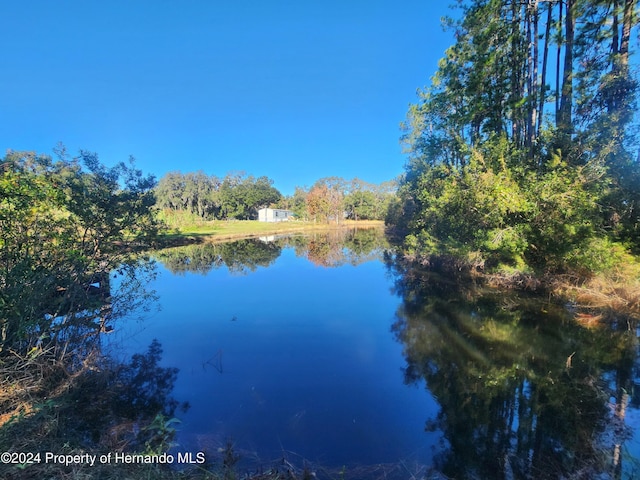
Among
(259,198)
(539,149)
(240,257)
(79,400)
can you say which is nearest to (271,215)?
(259,198)

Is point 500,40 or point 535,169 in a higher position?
point 500,40

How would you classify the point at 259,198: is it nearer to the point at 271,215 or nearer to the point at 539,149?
the point at 271,215

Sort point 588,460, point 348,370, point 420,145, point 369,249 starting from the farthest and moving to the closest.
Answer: point 369,249 < point 420,145 < point 348,370 < point 588,460

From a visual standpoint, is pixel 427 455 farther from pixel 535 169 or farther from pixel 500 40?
pixel 500 40

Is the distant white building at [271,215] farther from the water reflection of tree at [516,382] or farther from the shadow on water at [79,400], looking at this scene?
the shadow on water at [79,400]

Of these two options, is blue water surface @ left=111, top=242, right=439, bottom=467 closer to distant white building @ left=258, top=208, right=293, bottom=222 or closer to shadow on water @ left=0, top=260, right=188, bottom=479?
shadow on water @ left=0, top=260, right=188, bottom=479

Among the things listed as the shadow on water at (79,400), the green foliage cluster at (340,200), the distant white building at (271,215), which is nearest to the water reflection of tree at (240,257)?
the shadow on water at (79,400)

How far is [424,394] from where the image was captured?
5.42 m

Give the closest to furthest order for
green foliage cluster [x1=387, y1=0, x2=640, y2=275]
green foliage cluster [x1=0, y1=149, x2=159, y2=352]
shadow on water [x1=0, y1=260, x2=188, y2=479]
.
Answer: shadow on water [x1=0, y1=260, x2=188, y2=479], green foliage cluster [x1=0, y1=149, x2=159, y2=352], green foliage cluster [x1=387, y1=0, x2=640, y2=275]

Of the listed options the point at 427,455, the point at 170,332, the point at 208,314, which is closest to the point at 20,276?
the point at 170,332

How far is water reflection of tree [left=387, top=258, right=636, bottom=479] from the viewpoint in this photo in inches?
149

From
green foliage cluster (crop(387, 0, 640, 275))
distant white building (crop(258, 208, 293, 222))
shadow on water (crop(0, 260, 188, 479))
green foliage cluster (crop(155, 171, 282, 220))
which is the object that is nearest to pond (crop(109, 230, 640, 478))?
shadow on water (crop(0, 260, 188, 479))

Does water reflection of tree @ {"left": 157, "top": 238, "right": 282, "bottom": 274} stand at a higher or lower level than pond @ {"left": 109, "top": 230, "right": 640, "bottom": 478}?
higher

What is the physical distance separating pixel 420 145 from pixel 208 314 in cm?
1785
